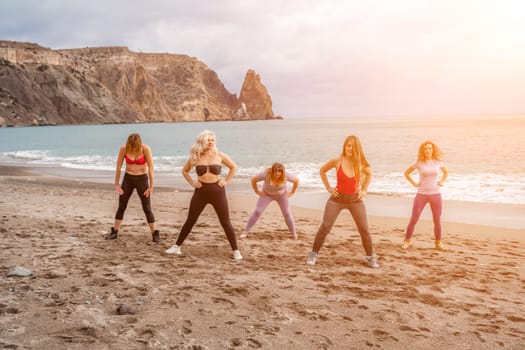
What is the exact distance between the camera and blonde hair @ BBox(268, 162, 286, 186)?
7706 millimetres

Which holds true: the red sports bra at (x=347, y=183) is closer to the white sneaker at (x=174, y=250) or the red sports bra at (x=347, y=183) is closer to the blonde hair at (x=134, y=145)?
the white sneaker at (x=174, y=250)

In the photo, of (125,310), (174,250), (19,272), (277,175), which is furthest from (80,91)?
(125,310)

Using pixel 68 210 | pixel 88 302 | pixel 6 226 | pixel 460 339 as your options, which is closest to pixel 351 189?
pixel 460 339

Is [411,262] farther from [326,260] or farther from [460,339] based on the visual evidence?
[460,339]

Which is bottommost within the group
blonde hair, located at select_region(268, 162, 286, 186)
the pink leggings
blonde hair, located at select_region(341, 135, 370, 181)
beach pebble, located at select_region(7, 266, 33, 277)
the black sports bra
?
beach pebble, located at select_region(7, 266, 33, 277)

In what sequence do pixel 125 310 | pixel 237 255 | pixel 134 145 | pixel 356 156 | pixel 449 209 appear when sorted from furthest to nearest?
1. pixel 449 209
2. pixel 134 145
3. pixel 237 255
4. pixel 356 156
5. pixel 125 310

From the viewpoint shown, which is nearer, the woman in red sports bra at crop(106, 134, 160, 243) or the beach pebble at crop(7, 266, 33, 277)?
the beach pebble at crop(7, 266, 33, 277)

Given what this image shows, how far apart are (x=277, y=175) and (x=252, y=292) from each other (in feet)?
10.2

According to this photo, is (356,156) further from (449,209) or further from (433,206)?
(449,209)

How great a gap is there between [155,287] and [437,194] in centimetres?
477

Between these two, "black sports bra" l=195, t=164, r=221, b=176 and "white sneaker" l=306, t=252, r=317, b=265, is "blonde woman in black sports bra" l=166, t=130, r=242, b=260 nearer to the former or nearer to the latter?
"black sports bra" l=195, t=164, r=221, b=176

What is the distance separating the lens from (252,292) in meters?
4.89

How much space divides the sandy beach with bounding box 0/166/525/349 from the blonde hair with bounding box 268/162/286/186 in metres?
1.01

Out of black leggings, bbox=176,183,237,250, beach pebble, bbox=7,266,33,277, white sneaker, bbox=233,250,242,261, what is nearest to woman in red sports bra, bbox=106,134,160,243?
black leggings, bbox=176,183,237,250
